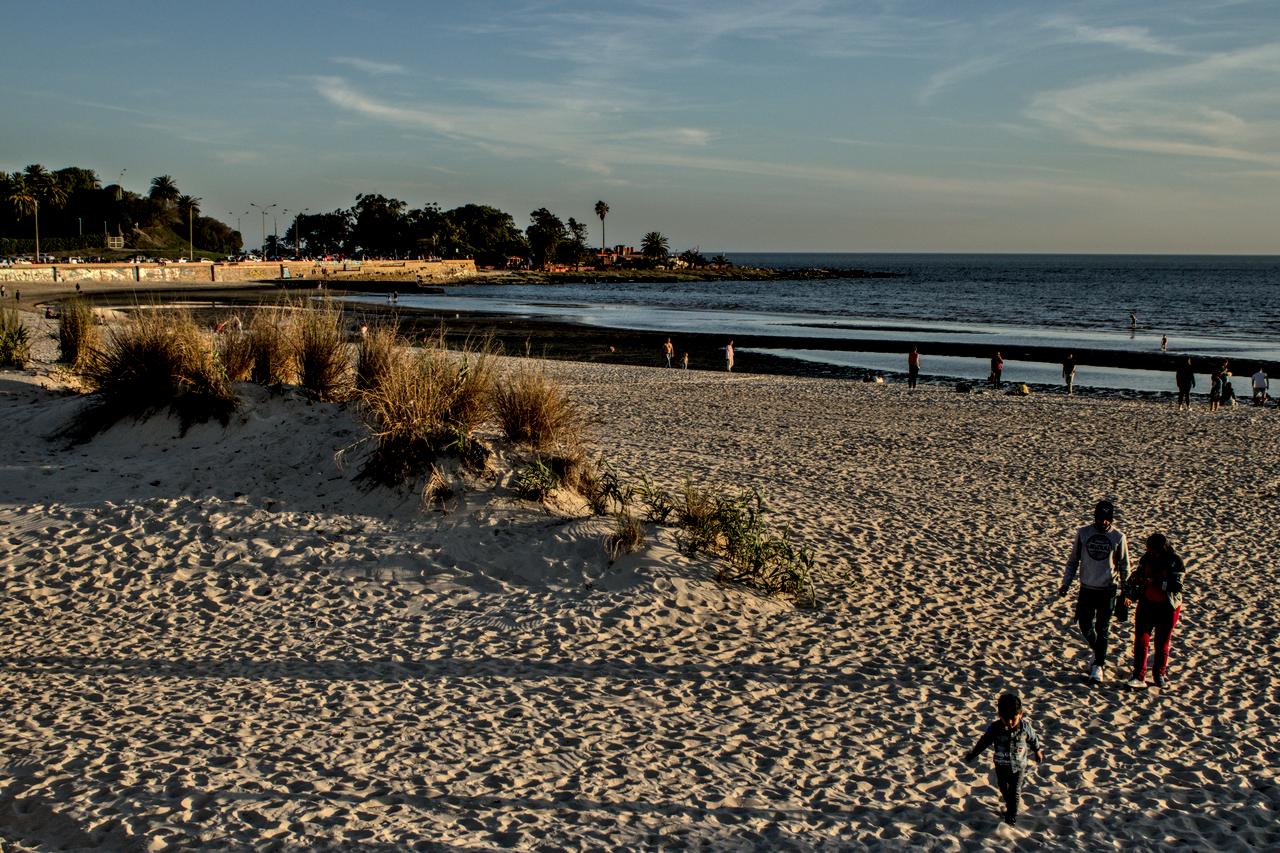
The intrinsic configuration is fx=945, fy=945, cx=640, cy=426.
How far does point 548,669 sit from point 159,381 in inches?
301

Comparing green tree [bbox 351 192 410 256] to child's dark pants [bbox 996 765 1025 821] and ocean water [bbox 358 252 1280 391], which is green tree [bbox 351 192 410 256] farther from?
child's dark pants [bbox 996 765 1025 821]

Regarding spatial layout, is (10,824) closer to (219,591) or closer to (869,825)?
(219,591)

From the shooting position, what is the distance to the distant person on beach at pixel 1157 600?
724cm

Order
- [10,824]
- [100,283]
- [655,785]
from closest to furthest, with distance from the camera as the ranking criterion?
[10,824]
[655,785]
[100,283]

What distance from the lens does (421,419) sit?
1059 centimetres

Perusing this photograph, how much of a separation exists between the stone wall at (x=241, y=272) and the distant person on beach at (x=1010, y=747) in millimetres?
73293

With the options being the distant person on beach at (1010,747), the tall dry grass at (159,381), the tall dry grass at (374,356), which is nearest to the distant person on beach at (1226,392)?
the tall dry grass at (374,356)

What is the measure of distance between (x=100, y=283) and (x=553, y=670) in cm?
7682

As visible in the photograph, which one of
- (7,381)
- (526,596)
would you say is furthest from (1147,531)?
(7,381)

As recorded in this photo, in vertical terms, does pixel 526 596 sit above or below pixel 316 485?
below

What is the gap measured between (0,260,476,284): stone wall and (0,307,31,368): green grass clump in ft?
178

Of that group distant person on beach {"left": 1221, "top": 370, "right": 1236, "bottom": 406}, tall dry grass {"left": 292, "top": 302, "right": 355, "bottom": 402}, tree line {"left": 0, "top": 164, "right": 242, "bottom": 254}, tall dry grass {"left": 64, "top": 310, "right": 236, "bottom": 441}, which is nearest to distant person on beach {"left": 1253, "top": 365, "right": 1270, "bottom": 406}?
distant person on beach {"left": 1221, "top": 370, "right": 1236, "bottom": 406}

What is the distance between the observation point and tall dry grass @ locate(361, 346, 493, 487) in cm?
1052

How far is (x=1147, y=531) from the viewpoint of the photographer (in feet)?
38.4
